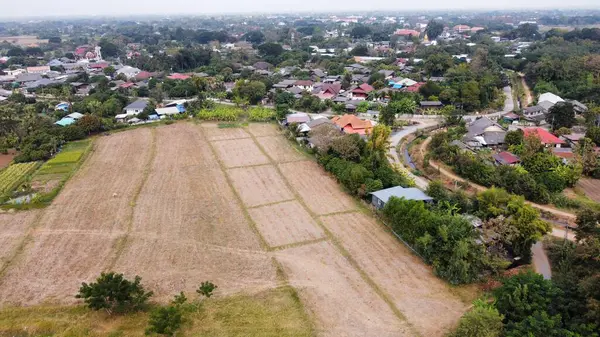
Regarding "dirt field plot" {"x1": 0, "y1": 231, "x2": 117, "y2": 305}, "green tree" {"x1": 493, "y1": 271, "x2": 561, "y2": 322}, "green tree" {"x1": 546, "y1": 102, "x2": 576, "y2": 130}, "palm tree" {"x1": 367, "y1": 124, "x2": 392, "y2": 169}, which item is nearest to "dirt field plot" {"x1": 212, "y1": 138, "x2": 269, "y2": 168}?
"palm tree" {"x1": 367, "y1": 124, "x2": 392, "y2": 169}

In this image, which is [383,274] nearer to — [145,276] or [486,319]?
[486,319]

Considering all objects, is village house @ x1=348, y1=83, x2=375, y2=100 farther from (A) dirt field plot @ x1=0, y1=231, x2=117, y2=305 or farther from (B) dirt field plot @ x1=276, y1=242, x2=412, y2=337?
(A) dirt field plot @ x1=0, y1=231, x2=117, y2=305

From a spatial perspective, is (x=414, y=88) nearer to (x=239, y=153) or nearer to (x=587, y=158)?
(x=587, y=158)

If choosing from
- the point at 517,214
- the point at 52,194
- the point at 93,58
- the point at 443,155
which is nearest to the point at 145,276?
the point at 52,194

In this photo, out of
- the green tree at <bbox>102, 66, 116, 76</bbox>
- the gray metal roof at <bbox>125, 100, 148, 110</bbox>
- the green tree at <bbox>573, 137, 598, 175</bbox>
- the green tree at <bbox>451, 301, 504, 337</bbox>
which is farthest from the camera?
the green tree at <bbox>102, 66, 116, 76</bbox>

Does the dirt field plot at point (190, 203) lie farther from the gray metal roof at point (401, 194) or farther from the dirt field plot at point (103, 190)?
the gray metal roof at point (401, 194)
